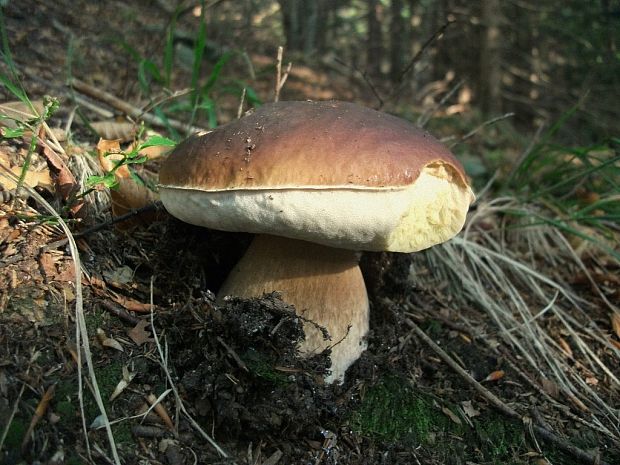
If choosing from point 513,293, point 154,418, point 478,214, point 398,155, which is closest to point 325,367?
point 154,418

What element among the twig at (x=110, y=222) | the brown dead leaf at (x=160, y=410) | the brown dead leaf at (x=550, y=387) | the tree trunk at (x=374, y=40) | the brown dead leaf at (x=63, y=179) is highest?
the tree trunk at (x=374, y=40)

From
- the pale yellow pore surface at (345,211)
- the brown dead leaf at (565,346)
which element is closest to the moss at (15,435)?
the pale yellow pore surface at (345,211)

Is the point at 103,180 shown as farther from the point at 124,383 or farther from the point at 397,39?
the point at 397,39

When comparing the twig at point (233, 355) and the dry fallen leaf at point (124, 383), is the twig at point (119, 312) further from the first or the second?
the twig at point (233, 355)

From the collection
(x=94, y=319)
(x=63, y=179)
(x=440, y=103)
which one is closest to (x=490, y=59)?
(x=440, y=103)

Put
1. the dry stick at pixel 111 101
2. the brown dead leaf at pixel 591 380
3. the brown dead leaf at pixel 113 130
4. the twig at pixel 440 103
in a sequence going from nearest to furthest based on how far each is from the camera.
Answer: the brown dead leaf at pixel 591 380
the brown dead leaf at pixel 113 130
the twig at pixel 440 103
the dry stick at pixel 111 101

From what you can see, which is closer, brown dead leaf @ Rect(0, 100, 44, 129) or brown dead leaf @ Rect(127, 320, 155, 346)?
brown dead leaf @ Rect(127, 320, 155, 346)

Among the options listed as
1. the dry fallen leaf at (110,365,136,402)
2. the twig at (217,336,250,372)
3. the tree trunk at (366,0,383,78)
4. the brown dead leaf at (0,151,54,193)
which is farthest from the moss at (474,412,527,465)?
the tree trunk at (366,0,383,78)

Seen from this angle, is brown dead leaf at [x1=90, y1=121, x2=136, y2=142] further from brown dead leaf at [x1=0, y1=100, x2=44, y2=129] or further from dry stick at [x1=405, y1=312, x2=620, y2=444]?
dry stick at [x1=405, y1=312, x2=620, y2=444]
